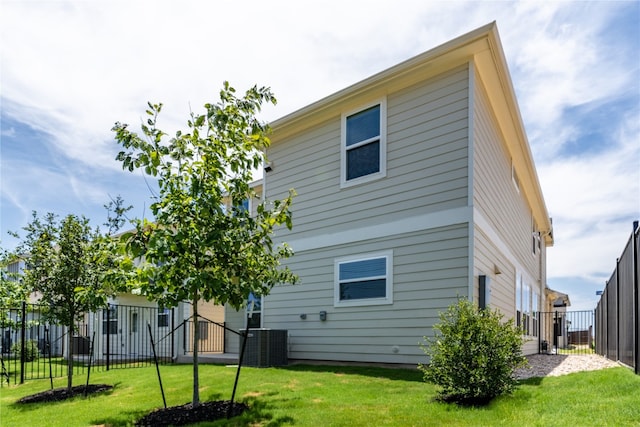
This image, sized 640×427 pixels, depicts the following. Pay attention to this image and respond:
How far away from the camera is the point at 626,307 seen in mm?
7324

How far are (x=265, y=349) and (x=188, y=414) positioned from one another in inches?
163

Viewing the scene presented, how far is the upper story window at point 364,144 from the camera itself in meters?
9.42

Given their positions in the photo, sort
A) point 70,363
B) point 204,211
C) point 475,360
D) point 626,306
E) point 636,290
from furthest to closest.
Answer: point 70,363 → point 626,306 → point 636,290 → point 475,360 → point 204,211

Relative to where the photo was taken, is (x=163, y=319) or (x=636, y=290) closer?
(x=636, y=290)

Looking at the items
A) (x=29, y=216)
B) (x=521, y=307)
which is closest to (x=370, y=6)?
(x=29, y=216)

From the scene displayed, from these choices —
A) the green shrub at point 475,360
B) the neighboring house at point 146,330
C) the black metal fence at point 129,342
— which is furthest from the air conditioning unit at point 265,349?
the green shrub at point 475,360

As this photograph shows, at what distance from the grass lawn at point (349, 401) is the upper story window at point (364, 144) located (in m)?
3.89

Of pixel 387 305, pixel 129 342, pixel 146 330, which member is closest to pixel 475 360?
pixel 387 305

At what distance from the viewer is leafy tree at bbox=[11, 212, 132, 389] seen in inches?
313

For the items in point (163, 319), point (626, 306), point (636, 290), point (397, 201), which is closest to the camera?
point (636, 290)

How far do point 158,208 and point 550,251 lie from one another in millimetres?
24741

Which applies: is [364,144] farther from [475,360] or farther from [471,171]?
[475,360]

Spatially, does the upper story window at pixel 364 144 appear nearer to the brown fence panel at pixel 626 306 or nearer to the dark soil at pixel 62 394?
the brown fence panel at pixel 626 306

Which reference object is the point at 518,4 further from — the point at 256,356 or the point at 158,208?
the point at 256,356
